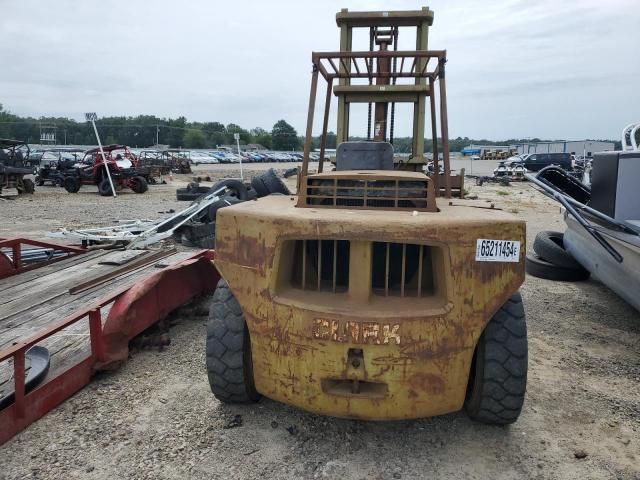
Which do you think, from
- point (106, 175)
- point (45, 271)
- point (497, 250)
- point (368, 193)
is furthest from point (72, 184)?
point (497, 250)

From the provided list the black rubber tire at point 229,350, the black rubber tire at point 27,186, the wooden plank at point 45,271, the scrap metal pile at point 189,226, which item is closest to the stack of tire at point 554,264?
the scrap metal pile at point 189,226

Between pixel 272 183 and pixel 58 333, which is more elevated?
pixel 272 183

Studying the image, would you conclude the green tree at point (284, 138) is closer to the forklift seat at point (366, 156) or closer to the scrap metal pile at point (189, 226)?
the scrap metal pile at point (189, 226)

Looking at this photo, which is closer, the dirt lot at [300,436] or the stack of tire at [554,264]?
the dirt lot at [300,436]

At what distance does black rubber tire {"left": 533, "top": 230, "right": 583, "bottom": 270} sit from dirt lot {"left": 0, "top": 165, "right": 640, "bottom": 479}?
287 cm

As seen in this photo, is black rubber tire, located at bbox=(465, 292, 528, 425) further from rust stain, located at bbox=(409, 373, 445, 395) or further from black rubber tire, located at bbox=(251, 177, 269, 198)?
black rubber tire, located at bbox=(251, 177, 269, 198)

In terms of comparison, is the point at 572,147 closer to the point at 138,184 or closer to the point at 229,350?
the point at 138,184

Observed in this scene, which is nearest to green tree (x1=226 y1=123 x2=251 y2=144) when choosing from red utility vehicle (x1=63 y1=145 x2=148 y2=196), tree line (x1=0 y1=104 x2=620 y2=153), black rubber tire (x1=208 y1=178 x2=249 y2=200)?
tree line (x1=0 y1=104 x2=620 y2=153)

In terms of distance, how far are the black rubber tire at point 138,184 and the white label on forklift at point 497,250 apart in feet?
62.4

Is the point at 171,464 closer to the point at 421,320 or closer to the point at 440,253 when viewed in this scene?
the point at 421,320

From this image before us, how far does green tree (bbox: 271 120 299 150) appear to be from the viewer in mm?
89350

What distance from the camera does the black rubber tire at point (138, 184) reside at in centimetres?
1988

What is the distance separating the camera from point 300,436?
3066 millimetres

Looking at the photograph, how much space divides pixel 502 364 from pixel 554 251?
4.93 metres
